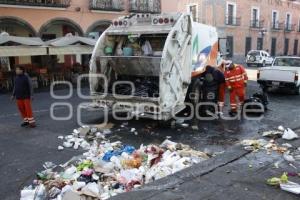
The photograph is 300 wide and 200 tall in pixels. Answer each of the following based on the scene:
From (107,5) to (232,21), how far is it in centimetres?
1970

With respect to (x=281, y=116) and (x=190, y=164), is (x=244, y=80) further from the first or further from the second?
(x=190, y=164)

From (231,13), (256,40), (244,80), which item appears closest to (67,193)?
(244,80)

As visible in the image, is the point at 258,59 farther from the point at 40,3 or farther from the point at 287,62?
the point at 40,3

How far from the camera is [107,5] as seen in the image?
22.0 meters

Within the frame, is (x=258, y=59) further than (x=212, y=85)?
Yes

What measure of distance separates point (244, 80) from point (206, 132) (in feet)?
8.44

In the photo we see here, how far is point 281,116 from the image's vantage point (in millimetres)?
10125

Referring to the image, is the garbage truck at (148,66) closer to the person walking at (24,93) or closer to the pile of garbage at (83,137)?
the pile of garbage at (83,137)

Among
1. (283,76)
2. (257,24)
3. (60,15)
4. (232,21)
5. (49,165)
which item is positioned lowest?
(49,165)

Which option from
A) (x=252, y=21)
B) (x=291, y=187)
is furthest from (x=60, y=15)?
(x=252, y=21)

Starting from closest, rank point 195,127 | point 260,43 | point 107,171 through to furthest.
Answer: point 107,171 < point 195,127 < point 260,43

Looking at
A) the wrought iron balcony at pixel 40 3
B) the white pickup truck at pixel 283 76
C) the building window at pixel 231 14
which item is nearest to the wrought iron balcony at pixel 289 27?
the building window at pixel 231 14

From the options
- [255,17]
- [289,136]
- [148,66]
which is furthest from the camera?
[255,17]

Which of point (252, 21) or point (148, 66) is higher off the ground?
point (252, 21)
